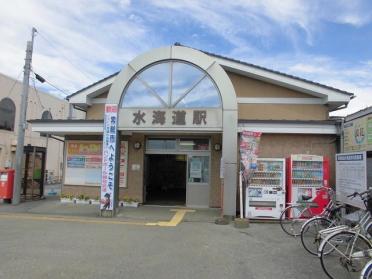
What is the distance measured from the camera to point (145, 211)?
13.8 metres

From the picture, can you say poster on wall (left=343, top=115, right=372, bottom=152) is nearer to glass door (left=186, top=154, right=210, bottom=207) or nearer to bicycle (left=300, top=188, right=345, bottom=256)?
bicycle (left=300, top=188, right=345, bottom=256)

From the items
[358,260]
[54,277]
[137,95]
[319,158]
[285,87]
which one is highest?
[285,87]

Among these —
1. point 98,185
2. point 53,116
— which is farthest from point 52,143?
point 98,185

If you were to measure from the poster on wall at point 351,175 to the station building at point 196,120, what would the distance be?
2.61 meters

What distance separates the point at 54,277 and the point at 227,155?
23.2 feet

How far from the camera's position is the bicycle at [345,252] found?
19.6ft

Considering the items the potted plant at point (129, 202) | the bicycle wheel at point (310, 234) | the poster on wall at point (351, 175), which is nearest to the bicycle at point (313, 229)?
the bicycle wheel at point (310, 234)

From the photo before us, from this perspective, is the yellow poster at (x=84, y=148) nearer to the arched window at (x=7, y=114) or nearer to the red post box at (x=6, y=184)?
the red post box at (x=6, y=184)

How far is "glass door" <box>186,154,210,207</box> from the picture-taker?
15.0 m

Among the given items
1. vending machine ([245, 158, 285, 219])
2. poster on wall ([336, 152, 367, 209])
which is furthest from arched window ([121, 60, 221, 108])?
poster on wall ([336, 152, 367, 209])

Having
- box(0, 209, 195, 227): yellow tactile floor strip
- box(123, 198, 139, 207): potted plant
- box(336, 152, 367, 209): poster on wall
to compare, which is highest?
box(336, 152, 367, 209): poster on wall

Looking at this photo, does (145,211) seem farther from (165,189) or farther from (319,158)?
(165,189)

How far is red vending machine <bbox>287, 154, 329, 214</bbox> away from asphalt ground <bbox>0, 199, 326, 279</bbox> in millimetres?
1363

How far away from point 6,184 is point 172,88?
8164 millimetres
